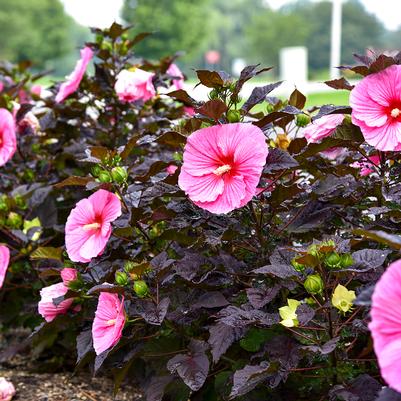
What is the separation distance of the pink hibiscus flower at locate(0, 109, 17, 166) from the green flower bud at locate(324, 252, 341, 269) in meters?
1.07

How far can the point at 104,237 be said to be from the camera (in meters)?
1.46

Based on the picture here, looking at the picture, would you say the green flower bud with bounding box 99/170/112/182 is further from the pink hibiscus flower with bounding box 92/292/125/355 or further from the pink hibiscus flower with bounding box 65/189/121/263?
the pink hibiscus flower with bounding box 92/292/125/355

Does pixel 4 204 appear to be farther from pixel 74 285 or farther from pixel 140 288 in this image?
pixel 140 288

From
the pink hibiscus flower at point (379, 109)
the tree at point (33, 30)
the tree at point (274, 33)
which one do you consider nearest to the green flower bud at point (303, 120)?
the pink hibiscus flower at point (379, 109)

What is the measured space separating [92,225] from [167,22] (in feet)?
134

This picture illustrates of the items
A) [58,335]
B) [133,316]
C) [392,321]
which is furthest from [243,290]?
[58,335]

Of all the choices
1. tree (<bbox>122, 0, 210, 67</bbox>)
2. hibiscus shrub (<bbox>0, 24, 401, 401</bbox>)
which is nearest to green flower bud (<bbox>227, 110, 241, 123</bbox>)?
hibiscus shrub (<bbox>0, 24, 401, 401</bbox>)

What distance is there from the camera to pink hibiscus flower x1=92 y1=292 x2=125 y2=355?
1.34m

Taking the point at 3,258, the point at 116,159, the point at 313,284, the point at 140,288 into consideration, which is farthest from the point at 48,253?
the point at 313,284

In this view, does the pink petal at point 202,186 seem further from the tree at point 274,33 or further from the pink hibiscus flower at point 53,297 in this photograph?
the tree at point 274,33

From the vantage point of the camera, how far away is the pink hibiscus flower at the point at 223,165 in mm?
1258

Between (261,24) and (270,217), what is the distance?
167ft

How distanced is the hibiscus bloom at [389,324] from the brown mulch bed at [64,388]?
1.11 meters

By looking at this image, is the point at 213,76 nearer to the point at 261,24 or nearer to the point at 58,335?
the point at 58,335
